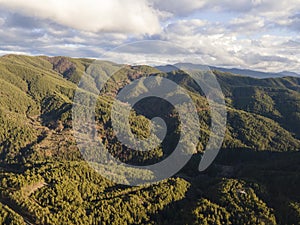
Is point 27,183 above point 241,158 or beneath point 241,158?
above

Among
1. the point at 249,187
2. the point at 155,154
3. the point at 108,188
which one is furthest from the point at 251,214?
the point at 155,154

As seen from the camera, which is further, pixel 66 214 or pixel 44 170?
pixel 44 170

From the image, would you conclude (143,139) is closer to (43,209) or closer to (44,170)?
(44,170)

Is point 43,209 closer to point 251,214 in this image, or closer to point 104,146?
point 251,214

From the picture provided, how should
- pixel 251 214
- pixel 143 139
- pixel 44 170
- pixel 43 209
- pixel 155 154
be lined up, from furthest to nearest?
pixel 143 139 < pixel 155 154 < pixel 44 170 < pixel 251 214 < pixel 43 209

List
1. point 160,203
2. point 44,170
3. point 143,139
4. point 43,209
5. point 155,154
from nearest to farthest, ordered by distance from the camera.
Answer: point 43,209 → point 160,203 → point 44,170 → point 155,154 → point 143,139

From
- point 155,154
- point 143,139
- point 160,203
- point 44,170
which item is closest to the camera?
point 160,203

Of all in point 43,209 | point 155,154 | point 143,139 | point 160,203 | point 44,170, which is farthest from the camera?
Result: point 143,139

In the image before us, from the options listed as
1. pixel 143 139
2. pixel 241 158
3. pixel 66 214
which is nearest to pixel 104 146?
pixel 143 139

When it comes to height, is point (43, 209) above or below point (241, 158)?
above
